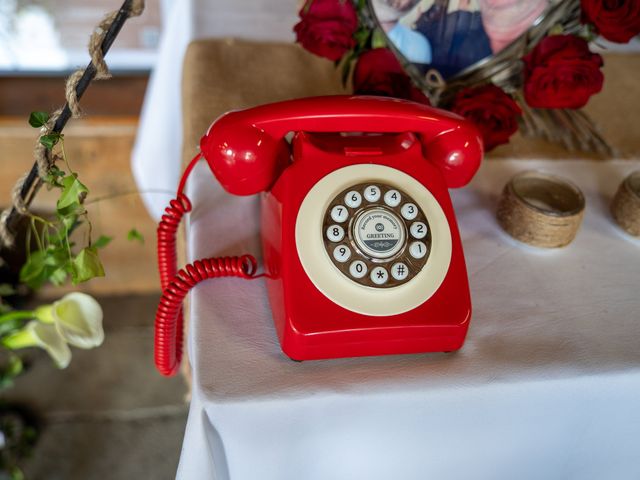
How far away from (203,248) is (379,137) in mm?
239

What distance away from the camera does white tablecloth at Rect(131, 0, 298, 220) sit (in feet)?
3.34

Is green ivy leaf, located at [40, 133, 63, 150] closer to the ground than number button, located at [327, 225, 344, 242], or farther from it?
farther from it

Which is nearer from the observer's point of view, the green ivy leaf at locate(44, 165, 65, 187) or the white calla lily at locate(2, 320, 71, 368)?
the green ivy leaf at locate(44, 165, 65, 187)

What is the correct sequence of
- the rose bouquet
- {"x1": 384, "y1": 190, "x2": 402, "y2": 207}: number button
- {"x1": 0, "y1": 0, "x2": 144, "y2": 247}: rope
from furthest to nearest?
the rose bouquet, {"x1": 384, "y1": 190, "x2": 402, "y2": 207}: number button, {"x1": 0, "y1": 0, "x2": 144, "y2": 247}: rope

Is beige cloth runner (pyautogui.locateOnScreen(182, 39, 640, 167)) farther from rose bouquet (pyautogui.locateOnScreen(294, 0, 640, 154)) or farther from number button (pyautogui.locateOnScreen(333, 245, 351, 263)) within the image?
number button (pyautogui.locateOnScreen(333, 245, 351, 263))

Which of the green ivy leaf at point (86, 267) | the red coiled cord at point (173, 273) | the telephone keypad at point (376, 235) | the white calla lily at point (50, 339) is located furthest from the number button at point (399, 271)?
the white calla lily at point (50, 339)

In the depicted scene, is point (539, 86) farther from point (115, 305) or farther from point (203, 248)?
point (115, 305)

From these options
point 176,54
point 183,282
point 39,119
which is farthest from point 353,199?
point 176,54

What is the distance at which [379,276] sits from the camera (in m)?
0.59

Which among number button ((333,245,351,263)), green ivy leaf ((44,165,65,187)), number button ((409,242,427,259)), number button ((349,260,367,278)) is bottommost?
number button ((349,260,367,278))

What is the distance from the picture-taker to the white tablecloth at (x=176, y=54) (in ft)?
3.34

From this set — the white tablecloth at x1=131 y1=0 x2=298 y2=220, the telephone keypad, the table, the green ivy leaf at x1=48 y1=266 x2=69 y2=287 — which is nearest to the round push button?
the telephone keypad

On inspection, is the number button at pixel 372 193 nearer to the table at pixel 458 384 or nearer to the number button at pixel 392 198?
the number button at pixel 392 198

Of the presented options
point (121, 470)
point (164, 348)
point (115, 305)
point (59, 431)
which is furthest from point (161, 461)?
A: point (164, 348)
